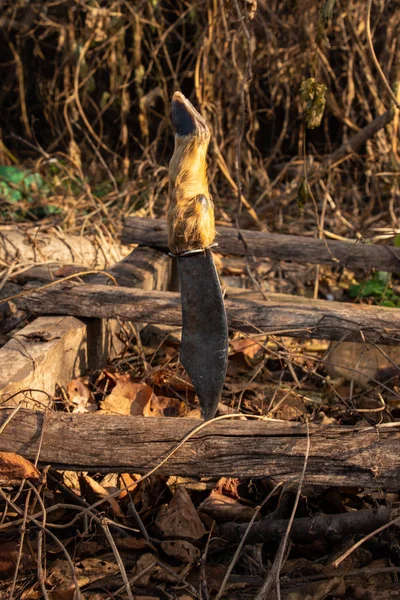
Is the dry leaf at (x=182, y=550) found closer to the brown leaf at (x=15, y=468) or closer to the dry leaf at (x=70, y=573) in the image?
the dry leaf at (x=70, y=573)

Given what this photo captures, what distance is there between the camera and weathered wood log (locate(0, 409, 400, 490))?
6.69 feet

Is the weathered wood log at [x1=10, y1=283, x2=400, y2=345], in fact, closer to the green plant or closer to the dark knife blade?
the dark knife blade

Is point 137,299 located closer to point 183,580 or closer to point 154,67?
point 183,580

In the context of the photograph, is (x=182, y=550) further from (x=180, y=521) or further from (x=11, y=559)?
(x=11, y=559)

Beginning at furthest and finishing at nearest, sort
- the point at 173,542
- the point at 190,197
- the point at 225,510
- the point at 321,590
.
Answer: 1. the point at 225,510
2. the point at 173,542
3. the point at 321,590
4. the point at 190,197

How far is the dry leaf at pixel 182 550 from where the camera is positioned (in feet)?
7.12

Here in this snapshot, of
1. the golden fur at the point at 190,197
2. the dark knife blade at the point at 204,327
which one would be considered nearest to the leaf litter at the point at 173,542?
the dark knife blade at the point at 204,327

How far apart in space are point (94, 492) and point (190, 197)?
41.4 inches

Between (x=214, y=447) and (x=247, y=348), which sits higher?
(x=214, y=447)

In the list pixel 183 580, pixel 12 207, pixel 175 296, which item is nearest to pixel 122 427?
pixel 183 580

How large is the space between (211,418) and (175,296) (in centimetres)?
105

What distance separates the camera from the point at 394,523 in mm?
2014

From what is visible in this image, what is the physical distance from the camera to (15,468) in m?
2.10

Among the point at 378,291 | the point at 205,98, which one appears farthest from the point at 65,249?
the point at 378,291
